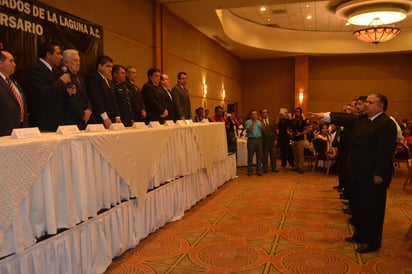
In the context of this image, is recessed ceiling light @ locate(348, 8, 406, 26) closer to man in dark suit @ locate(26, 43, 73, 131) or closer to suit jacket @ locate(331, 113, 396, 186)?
suit jacket @ locate(331, 113, 396, 186)

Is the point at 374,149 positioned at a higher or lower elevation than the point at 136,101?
lower

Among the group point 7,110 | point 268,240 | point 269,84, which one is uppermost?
point 269,84

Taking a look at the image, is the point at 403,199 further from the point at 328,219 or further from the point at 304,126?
the point at 304,126

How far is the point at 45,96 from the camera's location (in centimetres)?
313

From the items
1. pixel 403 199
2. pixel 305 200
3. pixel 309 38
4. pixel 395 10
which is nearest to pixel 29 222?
pixel 305 200

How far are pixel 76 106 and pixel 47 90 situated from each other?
347mm

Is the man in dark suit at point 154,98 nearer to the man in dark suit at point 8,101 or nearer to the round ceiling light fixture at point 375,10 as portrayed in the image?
the man in dark suit at point 8,101

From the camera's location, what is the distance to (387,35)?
9.00 m

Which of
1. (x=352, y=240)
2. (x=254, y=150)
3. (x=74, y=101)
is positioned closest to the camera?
(x=352, y=240)

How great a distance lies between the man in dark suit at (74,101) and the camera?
3.38 meters

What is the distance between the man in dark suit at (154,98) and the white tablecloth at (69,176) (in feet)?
3.59

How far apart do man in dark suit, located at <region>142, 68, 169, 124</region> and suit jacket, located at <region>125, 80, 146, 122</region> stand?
3.7 inches

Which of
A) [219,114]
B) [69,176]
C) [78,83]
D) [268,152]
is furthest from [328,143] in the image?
[69,176]

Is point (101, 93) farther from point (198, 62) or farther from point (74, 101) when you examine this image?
point (198, 62)
